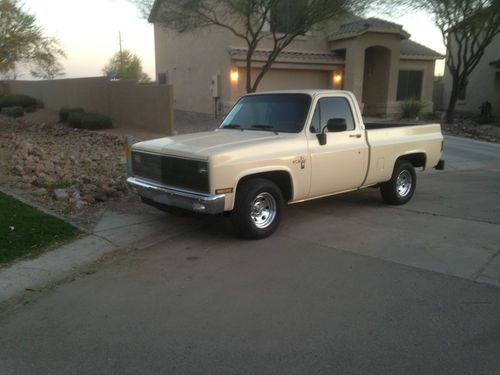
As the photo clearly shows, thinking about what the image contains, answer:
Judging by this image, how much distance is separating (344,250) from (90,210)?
12.8 ft

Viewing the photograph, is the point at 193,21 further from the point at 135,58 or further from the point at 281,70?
the point at 135,58

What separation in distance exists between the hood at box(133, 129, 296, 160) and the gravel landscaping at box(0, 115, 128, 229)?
1.62 metres

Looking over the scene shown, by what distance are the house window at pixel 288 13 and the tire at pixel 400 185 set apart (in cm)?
889

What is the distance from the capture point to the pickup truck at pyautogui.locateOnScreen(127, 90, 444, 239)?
5879 mm

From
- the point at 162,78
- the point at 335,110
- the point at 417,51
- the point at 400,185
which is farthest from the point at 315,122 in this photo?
the point at 162,78

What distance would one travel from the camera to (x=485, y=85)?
2950 cm

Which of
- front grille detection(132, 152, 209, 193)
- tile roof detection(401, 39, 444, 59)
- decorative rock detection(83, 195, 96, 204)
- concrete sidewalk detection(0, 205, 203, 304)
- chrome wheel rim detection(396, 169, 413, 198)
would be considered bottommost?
concrete sidewalk detection(0, 205, 203, 304)

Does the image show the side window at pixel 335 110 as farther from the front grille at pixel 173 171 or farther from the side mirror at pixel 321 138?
the front grille at pixel 173 171

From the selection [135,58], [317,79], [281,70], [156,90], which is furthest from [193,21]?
[135,58]

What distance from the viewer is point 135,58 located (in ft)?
201

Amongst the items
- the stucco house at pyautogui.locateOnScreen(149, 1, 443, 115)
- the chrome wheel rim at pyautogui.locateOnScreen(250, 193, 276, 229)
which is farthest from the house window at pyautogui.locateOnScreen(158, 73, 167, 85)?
the chrome wheel rim at pyautogui.locateOnScreen(250, 193, 276, 229)

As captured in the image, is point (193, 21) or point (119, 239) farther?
point (193, 21)

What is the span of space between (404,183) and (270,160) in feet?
11.1

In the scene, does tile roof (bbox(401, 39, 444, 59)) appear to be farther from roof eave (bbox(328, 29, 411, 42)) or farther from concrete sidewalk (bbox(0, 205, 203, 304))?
concrete sidewalk (bbox(0, 205, 203, 304))
